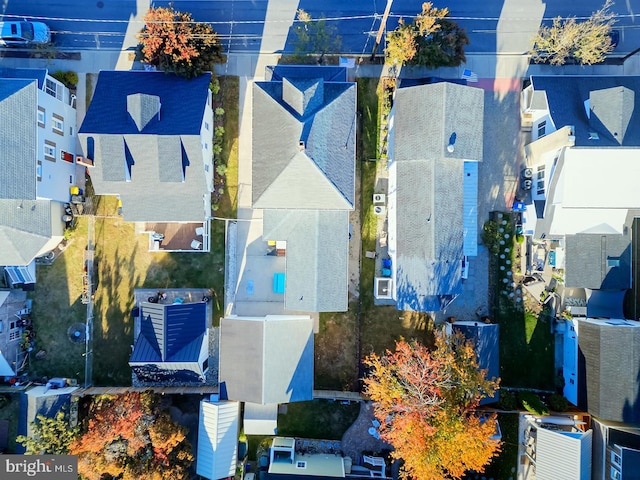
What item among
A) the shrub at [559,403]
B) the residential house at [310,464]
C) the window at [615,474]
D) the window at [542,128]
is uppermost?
the window at [542,128]

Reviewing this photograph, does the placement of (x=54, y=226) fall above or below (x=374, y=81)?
below

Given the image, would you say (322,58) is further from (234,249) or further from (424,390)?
(424,390)

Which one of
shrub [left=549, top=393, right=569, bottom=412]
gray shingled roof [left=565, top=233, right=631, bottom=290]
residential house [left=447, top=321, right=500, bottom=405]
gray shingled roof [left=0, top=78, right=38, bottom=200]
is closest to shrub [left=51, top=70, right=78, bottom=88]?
gray shingled roof [left=0, top=78, right=38, bottom=200]

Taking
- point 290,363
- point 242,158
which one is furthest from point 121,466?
point 242,158

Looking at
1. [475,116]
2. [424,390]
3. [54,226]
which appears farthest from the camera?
[54,226]

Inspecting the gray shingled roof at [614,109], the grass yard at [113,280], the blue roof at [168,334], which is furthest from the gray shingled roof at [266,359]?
the gray shingled roof at [614,109]

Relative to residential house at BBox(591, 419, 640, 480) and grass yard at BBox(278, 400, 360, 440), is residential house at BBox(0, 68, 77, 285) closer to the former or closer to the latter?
grass yard at BBox(278, 400, 360, 440)

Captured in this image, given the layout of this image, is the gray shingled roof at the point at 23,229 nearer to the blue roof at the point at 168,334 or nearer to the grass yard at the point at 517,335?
the blue roof at the point at 168,334

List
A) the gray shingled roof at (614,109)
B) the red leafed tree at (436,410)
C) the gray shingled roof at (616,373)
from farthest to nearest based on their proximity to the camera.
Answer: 1. the gray shingled roof at (616,373)
2. the gray shingled roof at (614,109)
3. the red leafed tree at (436,410)
